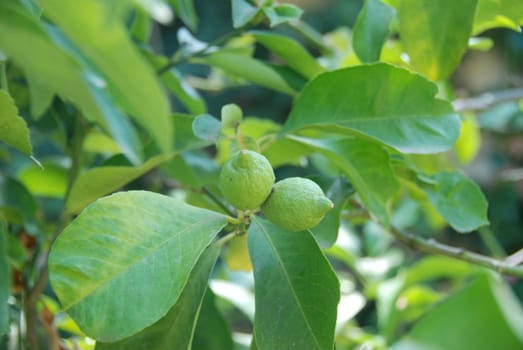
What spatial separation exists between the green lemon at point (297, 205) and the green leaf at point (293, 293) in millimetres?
33

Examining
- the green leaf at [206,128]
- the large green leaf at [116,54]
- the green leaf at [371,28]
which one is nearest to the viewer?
the large green leaf at [116,54]

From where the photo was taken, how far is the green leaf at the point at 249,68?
2.14 feet

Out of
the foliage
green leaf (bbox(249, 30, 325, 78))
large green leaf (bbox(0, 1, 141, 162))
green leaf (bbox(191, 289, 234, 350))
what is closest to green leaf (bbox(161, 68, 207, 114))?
the foliage

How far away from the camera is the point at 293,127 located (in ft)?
1.89

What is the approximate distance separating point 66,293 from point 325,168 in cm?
66

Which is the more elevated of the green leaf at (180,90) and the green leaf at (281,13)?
the green leaf at (281,13)

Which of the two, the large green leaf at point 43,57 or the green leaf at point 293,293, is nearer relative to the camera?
the large green leaf at point 43,57

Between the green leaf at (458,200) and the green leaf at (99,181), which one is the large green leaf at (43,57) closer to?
the green leaf at (99,181)

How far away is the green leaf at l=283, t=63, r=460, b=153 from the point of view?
543mm

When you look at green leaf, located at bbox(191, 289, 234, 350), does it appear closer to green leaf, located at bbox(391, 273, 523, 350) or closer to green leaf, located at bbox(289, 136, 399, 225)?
green leaf, located at bbox(289, 136, 399, 225)

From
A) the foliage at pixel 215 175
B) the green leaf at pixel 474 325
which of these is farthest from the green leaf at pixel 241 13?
the green leaf at pixel 474 325

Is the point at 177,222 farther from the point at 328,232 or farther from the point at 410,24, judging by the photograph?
the point at 410,24

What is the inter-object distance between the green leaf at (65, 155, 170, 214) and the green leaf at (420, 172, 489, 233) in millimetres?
248

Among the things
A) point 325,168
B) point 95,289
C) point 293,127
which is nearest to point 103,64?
point 95,289
